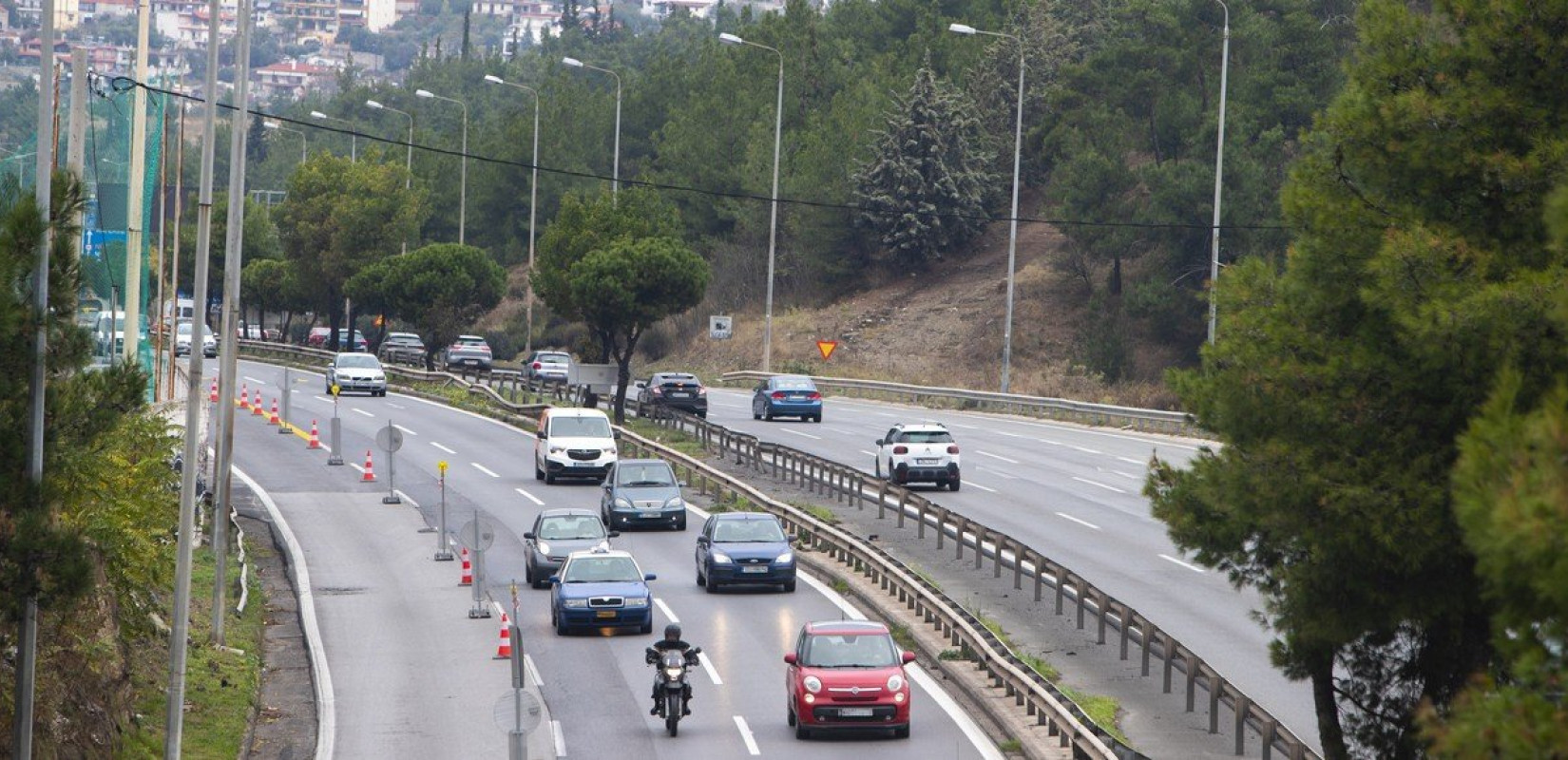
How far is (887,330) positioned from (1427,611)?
70.4m

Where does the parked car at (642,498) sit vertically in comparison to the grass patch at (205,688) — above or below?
above

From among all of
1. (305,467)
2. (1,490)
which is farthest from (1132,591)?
(305,467)

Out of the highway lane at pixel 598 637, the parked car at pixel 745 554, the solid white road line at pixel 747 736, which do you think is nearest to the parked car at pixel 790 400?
the highway lane at pixel 598 637

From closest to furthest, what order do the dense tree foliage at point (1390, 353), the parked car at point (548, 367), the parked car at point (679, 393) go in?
the dense tree foliage at point (1390, 353) < the parked car at point (679, 393) < the parked car at point (548, 367)

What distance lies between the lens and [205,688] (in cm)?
2483

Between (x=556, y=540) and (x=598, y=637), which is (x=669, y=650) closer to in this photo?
(x=598, y=637)

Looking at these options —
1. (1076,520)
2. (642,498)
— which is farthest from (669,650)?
(1076,520)

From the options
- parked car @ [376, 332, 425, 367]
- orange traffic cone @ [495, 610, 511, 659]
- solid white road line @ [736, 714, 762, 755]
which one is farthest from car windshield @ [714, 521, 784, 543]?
parked car @ [376, 332, 425, 367]

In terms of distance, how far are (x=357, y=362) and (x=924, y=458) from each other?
A: 2985cm

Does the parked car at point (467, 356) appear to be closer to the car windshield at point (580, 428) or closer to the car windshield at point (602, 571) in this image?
the car windshield at point (580, 428)

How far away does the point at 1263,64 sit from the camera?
70.9 meters

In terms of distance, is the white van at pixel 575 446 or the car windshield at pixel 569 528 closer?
the car windshield at pixel 569 528

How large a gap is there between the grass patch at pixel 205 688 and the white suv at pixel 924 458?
53.3ft

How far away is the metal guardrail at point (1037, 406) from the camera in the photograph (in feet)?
183
